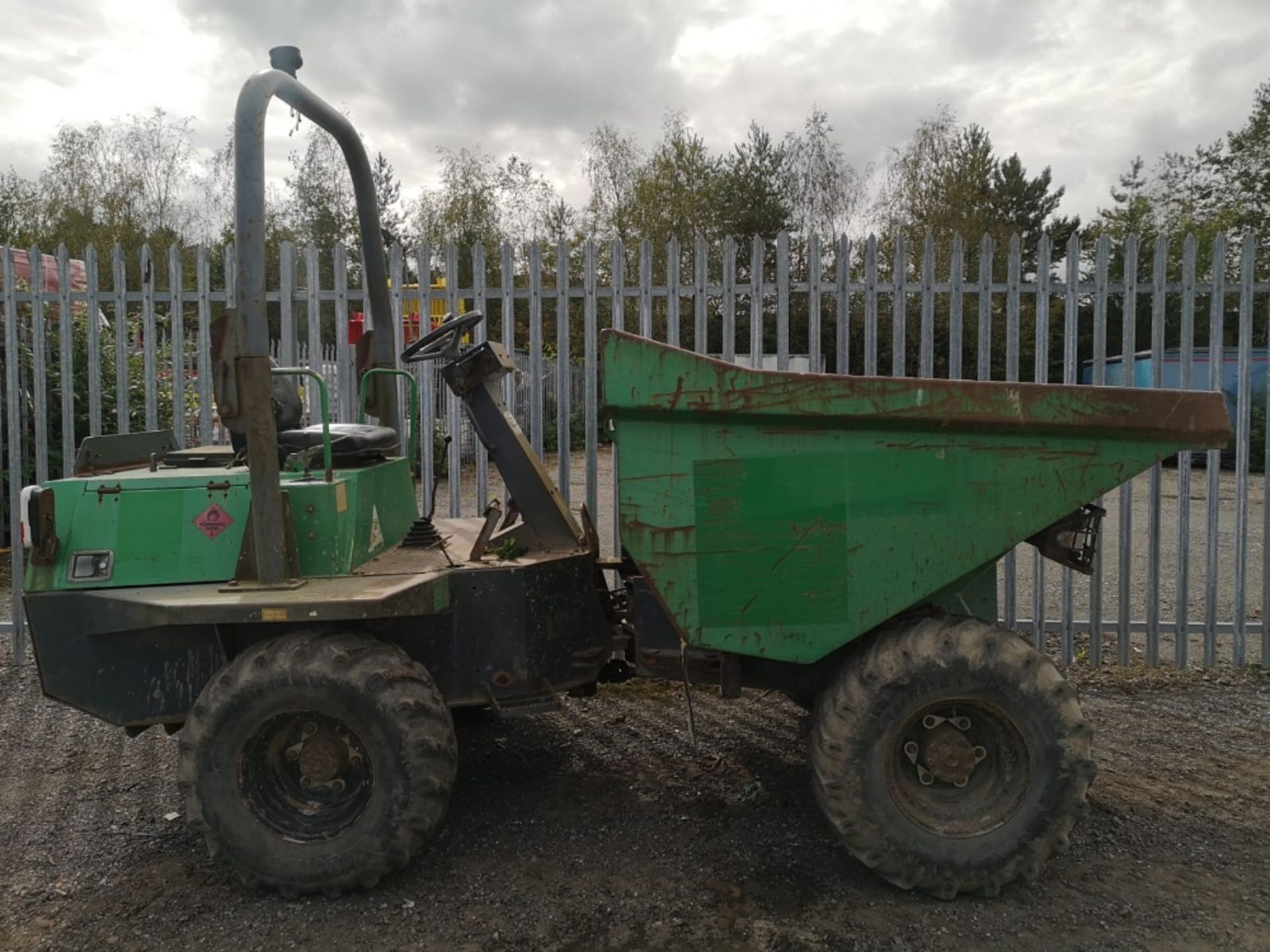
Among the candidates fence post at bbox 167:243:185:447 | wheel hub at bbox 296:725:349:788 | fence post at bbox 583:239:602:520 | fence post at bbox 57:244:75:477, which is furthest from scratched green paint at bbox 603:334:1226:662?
fence post at bbox 57:244:75:477

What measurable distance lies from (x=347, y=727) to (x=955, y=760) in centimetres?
220

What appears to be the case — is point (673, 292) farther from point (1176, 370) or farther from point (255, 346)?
point (1176, 370)

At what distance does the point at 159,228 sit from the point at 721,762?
29635mm

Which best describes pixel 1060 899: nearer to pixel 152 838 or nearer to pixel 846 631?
pixel 846 631

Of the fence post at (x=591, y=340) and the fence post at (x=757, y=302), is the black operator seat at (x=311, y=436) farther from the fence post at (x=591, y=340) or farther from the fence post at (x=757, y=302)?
the fence post at (x=757, y=302)

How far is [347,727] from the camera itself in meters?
3.36

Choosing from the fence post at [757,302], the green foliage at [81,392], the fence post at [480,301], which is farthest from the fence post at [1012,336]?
the green foliage at [81,392]

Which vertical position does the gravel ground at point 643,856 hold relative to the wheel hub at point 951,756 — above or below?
below

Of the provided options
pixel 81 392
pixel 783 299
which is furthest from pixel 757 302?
pixel 81 392

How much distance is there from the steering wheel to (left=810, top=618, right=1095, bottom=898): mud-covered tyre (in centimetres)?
216

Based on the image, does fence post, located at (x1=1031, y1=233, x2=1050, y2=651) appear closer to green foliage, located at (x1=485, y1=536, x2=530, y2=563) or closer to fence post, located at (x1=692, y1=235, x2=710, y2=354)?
fence post, located at (x1=692, y1=235, x2=710, y2=354)

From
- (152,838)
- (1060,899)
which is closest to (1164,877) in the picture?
(1060,899)

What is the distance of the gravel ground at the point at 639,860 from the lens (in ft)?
10.2

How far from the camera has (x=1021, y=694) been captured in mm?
3295
